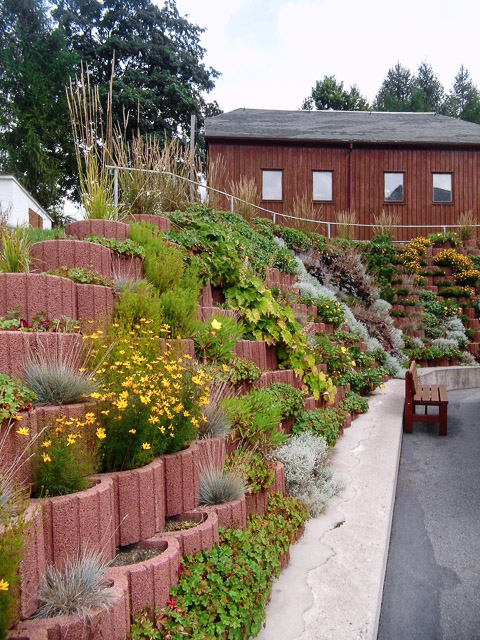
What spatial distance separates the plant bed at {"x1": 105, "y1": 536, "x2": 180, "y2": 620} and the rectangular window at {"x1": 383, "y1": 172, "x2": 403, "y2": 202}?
1721 centimetres

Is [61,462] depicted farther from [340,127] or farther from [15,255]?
[340,127]

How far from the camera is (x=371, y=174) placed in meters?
17.9

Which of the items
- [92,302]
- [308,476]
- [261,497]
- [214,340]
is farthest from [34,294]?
[308,476]

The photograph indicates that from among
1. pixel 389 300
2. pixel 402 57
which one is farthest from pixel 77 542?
pixel 402 57

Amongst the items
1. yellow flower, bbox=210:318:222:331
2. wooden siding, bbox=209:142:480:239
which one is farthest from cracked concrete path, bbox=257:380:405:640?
wooden siding, bbox=209:142:480:239

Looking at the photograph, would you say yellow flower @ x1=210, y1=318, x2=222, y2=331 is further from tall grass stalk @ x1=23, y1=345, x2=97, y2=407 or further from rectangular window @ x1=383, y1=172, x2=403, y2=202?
rectangular window @ x1=383, y1=172, x2=403, y2=202

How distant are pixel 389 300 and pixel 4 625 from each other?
11.5 metres

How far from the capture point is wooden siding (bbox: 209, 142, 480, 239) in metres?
17.5

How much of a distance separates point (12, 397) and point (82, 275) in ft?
4.63

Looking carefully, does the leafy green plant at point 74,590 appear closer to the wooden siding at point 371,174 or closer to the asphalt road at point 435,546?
the asphalt road at point 435,546

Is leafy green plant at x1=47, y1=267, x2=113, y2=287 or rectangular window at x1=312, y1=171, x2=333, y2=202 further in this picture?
rectangular window at x1=312, y1=171, x2=333, y2=202

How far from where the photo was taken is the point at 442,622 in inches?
118

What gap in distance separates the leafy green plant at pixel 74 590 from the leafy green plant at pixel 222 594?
9.8 inches

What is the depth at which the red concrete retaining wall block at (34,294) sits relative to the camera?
316 cm
